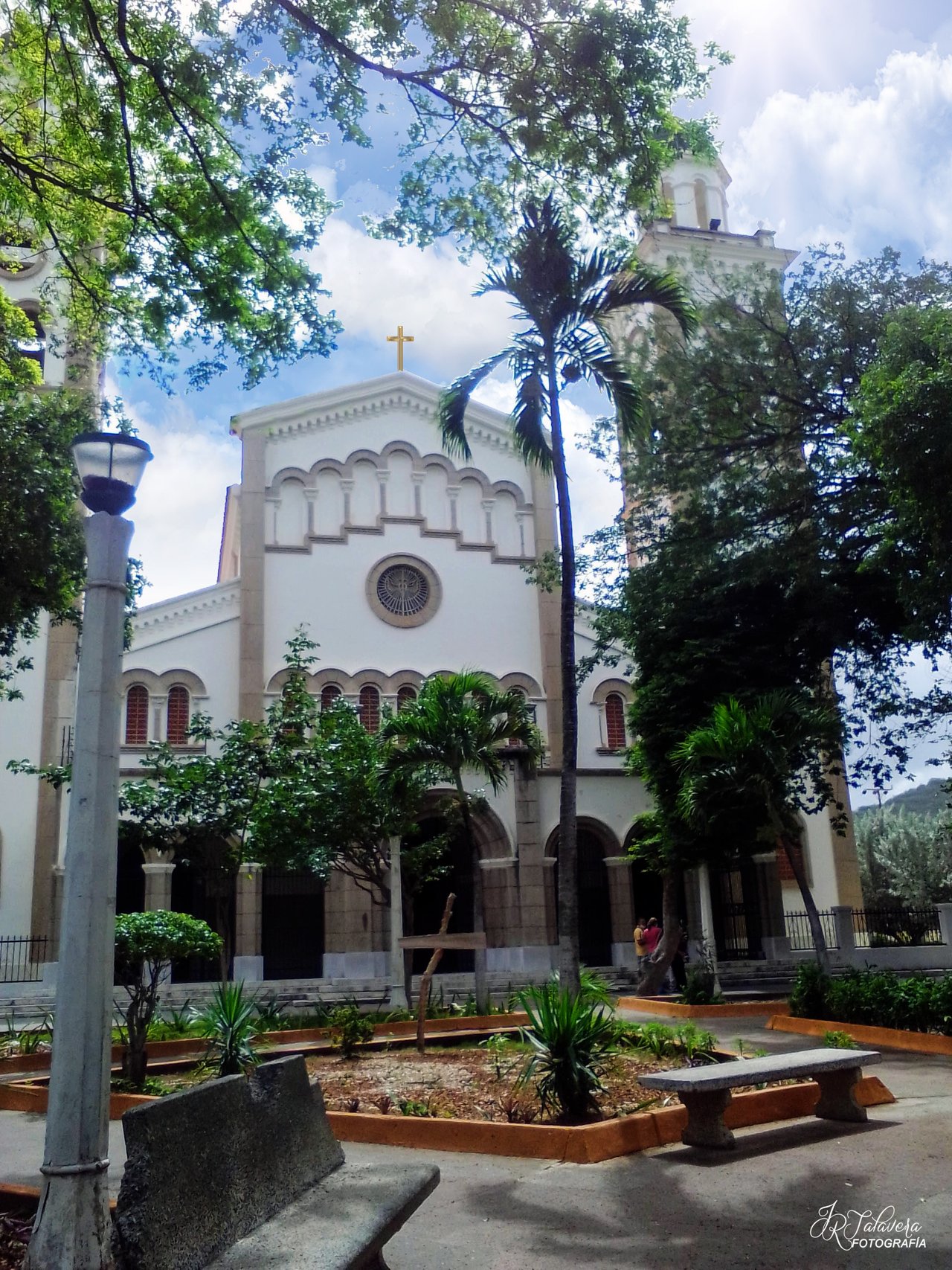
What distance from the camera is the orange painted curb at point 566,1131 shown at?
6.50 m

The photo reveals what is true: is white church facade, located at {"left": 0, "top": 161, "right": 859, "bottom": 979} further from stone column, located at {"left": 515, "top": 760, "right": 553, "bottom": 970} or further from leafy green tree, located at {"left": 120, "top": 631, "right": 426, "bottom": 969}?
leafy green tree, located at {"left": 120, "top": 631, "right": 426, "bottom": 969}

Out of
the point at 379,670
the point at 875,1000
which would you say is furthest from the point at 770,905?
the point at 875,1000

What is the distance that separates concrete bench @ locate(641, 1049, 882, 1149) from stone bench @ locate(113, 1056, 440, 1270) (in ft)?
6.85

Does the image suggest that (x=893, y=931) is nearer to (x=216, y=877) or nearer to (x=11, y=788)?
(x=216, y=877)

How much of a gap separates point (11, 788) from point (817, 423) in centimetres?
1644

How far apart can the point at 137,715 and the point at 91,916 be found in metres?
19.7

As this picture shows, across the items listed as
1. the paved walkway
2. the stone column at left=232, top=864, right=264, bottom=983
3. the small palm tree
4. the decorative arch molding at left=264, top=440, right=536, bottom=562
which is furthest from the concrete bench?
the decorative arch molding at left=264, top=440, right=536, bottom=562

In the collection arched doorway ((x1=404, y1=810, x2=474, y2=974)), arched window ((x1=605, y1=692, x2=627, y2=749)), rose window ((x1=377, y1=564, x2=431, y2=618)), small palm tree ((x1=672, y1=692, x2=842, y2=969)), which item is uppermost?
rose window ((x1=377, y1=564, x2=431, y2=618))

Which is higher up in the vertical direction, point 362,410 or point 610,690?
point 362,410

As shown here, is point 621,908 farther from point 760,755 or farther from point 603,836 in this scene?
point 760,755

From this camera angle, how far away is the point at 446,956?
2377 cm

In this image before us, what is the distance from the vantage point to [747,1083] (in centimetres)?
652

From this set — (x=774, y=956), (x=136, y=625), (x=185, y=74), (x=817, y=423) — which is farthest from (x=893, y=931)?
(x=185, y=74)

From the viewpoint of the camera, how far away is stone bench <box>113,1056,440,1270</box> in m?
3.61
